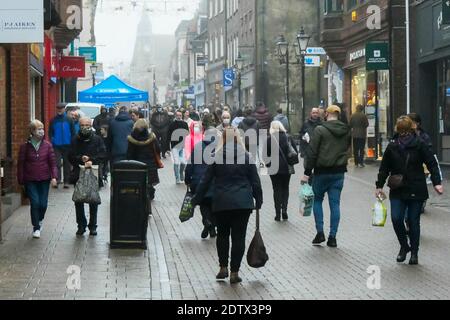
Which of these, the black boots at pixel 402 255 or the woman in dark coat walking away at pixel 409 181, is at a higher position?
the woman in dark coat walking away at pixel 409 181

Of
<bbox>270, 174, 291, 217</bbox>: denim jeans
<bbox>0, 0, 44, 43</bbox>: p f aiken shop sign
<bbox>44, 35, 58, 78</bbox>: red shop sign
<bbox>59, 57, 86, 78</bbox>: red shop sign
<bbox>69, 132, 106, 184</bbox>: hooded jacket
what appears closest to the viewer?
<bbox>0, 0, 44, 43</bbox>: p f aiken shop sign

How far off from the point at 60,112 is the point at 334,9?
14.9 m

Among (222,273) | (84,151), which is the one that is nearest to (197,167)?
(84,151)

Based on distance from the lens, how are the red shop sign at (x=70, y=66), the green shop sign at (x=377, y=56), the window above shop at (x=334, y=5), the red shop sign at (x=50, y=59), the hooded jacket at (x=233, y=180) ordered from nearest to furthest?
the hooded jacket at (x=233, y=180) < the red shop sign at (x=50, y=59) < the green shop sign at (x=377, y=56) < the red shop sign at (x=70, y=66) < the window above shop at (x=334, y=5)

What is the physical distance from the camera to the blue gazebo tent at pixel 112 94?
34.2 metres

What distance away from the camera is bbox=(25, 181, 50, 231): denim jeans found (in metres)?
14.0

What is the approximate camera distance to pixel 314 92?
5381cm

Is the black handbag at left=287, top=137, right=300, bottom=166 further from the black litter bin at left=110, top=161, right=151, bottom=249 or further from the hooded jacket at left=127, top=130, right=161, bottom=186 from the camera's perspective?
the black litter bin at left=110, top=161, right=151, bottom=249

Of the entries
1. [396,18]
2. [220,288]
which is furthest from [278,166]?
[396,18]

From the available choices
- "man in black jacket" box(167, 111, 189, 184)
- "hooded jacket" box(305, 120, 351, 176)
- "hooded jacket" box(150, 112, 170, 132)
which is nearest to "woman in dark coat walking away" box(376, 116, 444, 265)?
"hooded jacket" box(305, 120, 351, 176)

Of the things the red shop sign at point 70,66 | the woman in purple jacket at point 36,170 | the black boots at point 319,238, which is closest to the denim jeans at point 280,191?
the black boots at point 319,238

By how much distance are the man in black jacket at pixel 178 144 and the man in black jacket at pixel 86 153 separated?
865cm

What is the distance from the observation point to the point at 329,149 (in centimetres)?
1323

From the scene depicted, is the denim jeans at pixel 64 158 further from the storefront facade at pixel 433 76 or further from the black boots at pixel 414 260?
the black boots at pixel 414 260
